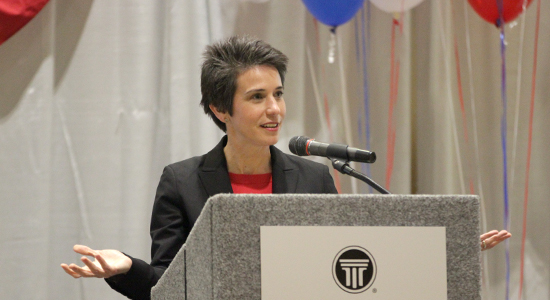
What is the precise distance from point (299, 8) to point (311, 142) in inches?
60.1

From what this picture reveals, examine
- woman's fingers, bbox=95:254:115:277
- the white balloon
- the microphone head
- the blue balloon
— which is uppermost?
the white balloon

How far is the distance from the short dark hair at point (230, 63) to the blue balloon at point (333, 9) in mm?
676

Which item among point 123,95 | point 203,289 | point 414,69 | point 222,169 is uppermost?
point 414,69

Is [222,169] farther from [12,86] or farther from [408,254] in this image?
[12,86]

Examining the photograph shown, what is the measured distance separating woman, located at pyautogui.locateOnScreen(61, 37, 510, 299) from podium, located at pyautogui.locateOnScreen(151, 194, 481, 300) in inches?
30.7

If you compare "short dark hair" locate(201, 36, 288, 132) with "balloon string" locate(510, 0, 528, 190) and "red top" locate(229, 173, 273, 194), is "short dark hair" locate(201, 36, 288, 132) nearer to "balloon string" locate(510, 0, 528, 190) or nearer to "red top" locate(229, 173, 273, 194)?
"red top" locate(229, 173, 273, 194)

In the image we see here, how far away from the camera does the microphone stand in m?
1.16

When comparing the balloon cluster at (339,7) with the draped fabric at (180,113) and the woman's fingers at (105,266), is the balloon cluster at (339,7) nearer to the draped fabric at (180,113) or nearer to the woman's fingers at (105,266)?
the draped fabric at (180,113)

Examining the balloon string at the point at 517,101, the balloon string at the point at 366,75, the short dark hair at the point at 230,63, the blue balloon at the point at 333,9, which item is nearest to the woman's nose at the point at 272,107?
the short dark hair at the point at 230,63

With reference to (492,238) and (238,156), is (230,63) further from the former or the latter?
(492,238)

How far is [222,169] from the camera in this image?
1.65 metres

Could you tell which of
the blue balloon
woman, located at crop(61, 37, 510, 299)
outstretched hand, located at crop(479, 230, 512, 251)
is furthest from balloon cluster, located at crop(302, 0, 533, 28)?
outstretched hand, located at crop(479, 230, 512, 251)

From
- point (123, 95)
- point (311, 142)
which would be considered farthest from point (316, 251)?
point (123, 95)

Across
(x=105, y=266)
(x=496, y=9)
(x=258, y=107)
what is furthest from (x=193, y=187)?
(x=496, y=9)
